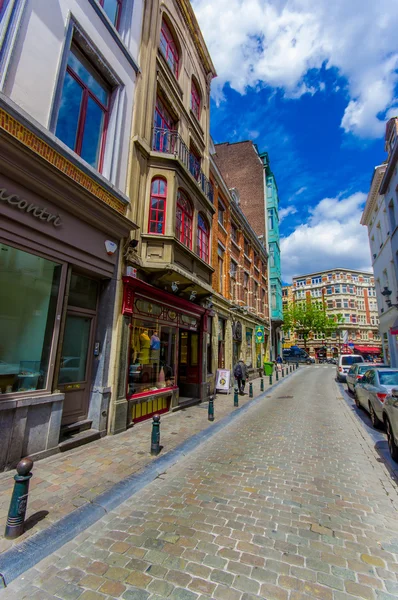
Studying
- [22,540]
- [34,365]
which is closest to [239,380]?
[34,365]

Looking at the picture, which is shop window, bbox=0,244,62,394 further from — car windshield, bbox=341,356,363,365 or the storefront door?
car windshield, bbox=341,356,363,365

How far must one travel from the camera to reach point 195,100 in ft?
45.7

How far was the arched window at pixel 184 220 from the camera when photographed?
10.3 meters

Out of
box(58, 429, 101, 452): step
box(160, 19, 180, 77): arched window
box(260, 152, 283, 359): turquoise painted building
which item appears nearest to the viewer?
box(58, 429, 101, 452): step

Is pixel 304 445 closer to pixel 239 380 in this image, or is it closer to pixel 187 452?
pixel 187 452

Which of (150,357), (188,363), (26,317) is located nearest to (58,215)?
(26,317)

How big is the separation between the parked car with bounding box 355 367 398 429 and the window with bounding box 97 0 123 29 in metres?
13.3

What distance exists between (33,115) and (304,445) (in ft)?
29.9

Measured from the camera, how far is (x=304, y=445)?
21.6 feet

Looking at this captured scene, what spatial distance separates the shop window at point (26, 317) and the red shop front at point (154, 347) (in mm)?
2042

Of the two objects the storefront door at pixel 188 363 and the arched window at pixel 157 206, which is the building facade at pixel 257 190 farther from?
the arched window at pixel 157 206

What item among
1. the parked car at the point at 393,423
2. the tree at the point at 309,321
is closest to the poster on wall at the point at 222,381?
the parked car at the point at 393,423

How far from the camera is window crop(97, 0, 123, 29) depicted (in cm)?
800

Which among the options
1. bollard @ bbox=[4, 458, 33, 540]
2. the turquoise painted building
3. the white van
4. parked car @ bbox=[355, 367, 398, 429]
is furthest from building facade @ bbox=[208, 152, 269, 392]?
bollard @ bbox=[4, 458, 33, 540]
